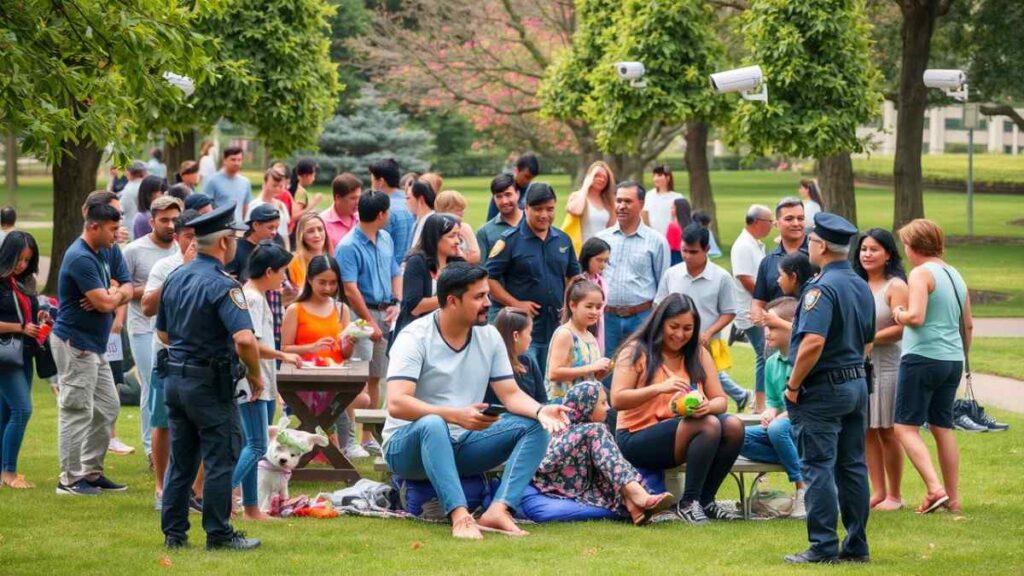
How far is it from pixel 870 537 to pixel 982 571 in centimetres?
92

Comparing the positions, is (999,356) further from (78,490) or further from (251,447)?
(78,490)

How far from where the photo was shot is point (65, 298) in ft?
31.7

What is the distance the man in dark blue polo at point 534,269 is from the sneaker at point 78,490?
3.04 meters

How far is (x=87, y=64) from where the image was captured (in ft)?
27.4

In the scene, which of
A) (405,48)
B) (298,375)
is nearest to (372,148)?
(405,48)

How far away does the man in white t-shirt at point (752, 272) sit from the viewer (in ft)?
41.8

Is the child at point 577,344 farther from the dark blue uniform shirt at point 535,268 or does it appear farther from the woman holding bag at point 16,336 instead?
the woman holding bag at point 16,336

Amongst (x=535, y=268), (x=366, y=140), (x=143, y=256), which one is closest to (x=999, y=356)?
(x=535, y=268)

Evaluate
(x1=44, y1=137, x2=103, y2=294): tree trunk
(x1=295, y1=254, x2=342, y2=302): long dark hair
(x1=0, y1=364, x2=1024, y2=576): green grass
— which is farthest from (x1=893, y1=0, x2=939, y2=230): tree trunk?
(x1=295, y1=254, x2=342, y2=302): long dark hair

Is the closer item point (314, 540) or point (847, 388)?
point (847, 388)

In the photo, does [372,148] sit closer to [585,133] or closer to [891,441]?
[585,133]

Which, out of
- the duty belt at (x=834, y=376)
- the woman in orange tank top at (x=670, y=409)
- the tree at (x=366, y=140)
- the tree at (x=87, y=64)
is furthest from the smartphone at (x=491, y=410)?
the tree at (x=366, y=140)

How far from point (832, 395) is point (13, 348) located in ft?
17.4

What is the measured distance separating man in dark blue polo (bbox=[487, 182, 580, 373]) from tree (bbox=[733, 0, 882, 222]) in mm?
9847
